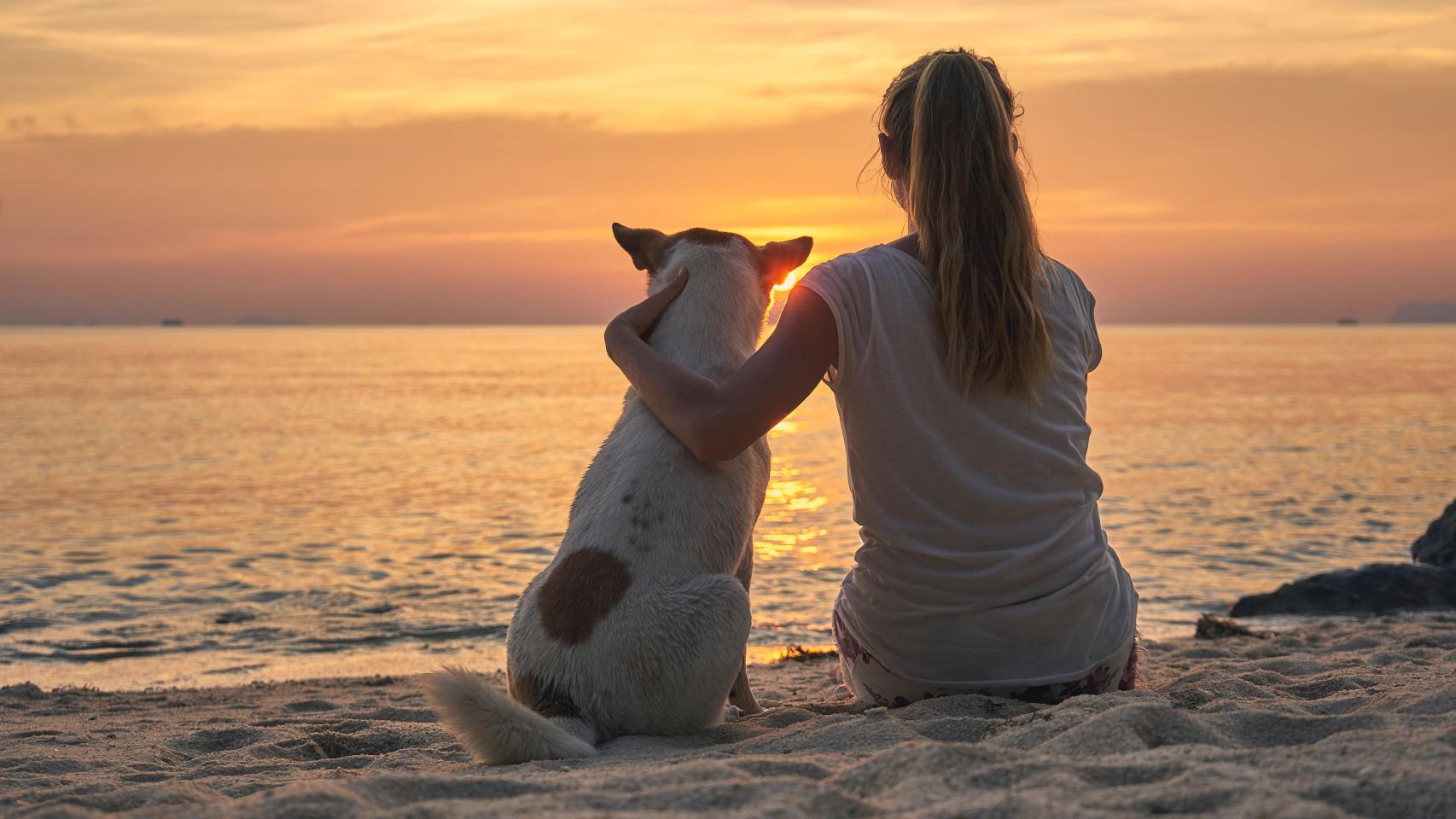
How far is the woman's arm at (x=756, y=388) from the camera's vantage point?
362 cm

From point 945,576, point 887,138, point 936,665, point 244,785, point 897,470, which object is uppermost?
point 887,138

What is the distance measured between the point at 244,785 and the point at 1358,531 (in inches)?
582

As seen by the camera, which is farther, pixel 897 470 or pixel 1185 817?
pixel 897 470

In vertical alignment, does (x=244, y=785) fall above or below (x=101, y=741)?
above

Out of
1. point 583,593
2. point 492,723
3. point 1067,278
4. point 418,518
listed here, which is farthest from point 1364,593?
point 418,518

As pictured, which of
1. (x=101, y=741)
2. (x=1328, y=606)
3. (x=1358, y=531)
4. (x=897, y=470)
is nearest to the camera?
(x=897, y=470)

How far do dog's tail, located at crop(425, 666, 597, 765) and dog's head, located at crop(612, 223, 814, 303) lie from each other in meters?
1.91

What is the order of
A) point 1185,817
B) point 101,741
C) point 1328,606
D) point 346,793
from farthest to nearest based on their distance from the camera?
point 1328,606
point 101,741
point 346,793
point 1185,817

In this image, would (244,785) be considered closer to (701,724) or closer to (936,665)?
(701,724)

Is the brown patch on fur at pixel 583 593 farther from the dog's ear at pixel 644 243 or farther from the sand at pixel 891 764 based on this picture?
the dog's ear at pixel 644 243

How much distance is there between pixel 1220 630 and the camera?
827 centimetres

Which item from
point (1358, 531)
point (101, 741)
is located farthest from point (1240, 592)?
point (101, 741)

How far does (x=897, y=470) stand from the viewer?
12.2 feet

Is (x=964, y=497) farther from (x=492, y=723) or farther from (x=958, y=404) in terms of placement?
(x=492, y=723)
